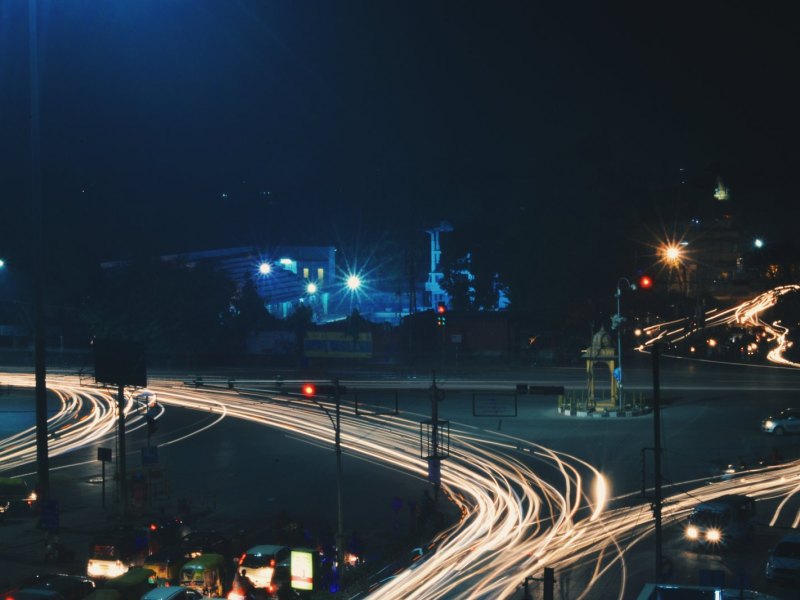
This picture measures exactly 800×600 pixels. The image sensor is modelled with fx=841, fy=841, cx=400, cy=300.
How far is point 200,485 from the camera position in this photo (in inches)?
1163

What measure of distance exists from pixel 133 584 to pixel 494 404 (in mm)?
27324

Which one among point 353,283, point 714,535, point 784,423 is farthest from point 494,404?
point 353,283

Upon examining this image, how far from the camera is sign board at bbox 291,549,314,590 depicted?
59.9 ft

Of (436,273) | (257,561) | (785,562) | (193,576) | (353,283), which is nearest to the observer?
(785,562)

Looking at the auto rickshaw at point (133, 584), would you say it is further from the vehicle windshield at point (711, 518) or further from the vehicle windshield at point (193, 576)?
the vehicle windshield at point (711, 518)

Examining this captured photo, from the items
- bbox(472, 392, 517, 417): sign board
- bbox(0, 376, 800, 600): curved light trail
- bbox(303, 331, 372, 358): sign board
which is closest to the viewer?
bbox(0, 376, 800, 600): curved light trail

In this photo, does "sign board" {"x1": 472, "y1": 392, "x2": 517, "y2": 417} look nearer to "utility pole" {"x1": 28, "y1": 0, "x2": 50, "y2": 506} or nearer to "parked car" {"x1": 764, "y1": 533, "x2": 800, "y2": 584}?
"utility pole" {"x1": 28, "y1": 0, "x2": 50, "y2": 506}

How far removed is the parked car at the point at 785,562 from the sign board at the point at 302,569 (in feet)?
31.6

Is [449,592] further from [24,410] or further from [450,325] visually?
[450,325]

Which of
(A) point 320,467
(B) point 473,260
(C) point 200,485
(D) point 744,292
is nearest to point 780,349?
(D) point 744,292

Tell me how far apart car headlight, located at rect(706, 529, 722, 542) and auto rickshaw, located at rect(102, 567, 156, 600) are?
→ 12688 millimetres

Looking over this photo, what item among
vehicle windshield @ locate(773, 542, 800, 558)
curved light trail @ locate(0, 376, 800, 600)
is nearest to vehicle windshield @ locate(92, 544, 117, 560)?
curved light trail @ locate(0, 376, 800, 600)

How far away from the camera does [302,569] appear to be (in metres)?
18.4

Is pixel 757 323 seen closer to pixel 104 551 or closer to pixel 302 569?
pixel 302 569
